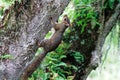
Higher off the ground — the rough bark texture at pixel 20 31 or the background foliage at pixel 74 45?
the rough bark texture at pixel 20 31

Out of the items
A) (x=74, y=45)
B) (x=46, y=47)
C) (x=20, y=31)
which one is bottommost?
(x=74, y=45)

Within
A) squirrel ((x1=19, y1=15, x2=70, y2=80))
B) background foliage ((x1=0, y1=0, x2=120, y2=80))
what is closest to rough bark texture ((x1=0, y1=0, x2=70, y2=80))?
squirrel ((x1=19, y1=15, x2=70, y2=80))

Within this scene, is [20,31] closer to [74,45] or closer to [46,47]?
[46,47]

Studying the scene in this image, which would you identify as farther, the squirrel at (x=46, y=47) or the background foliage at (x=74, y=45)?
the background foliage at (x=74, y=45)

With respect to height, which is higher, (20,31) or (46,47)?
(20,31)

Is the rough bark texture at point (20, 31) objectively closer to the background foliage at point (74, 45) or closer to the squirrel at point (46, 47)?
the squirrel at point (46, 47)

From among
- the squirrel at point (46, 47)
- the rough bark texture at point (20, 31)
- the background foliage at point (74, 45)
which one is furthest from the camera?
the background foliage at point (74, 45)

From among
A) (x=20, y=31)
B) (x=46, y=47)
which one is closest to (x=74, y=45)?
(x=46, y=47)

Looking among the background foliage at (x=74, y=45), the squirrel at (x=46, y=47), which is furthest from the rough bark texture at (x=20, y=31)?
the background foliage at (x=74, y=45)

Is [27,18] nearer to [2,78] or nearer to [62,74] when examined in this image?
[2,78]

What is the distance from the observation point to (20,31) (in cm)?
204

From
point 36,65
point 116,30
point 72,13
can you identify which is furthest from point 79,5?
point 36,65

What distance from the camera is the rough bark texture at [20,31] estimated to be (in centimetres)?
201

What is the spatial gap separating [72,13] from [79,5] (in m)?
0.12
